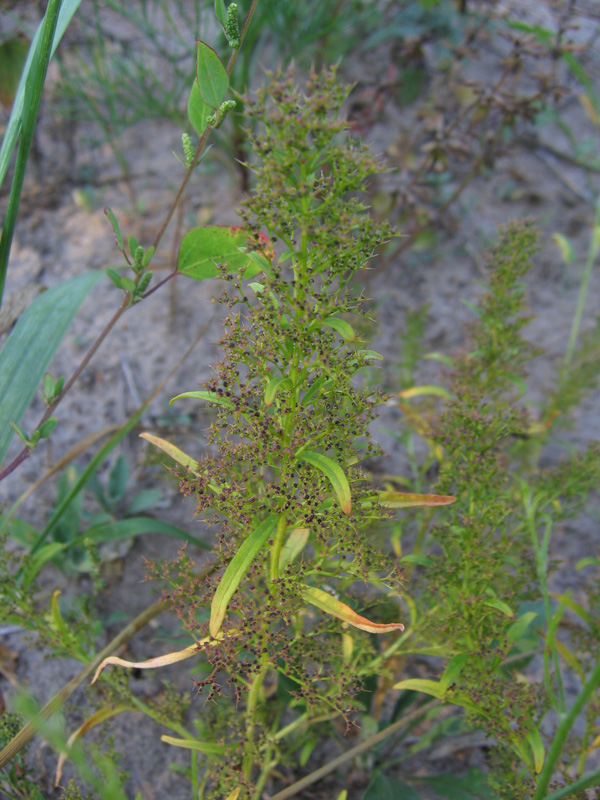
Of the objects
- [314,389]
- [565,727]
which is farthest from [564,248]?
[565,727]

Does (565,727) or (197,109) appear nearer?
(565,727)

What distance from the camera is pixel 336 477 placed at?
3.43ft

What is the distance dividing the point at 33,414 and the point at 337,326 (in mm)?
2025

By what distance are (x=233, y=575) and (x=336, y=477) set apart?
0.26 metres

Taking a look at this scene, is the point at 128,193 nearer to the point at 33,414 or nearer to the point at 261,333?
the point at 33,414

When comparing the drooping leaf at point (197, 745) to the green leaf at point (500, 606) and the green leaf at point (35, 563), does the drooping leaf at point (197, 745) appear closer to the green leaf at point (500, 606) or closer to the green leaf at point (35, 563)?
the green leaf at point (35, 563)

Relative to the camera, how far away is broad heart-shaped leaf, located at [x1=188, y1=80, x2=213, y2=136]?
1.31 m

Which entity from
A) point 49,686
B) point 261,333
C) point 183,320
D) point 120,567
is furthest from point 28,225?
point 261,333

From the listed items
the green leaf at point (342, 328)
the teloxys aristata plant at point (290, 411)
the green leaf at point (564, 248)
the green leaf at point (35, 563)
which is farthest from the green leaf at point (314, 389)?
the green leaf at point (564, 248)

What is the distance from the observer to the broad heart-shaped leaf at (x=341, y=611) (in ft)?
3.58

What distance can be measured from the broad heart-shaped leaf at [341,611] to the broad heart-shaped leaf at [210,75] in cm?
102

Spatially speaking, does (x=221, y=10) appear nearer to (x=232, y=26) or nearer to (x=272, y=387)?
(x=232, y=26)

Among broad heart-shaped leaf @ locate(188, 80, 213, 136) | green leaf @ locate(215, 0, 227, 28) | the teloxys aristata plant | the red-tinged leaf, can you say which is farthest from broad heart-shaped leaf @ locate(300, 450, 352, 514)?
green leaf @ locate(215, 0, 227, 28)

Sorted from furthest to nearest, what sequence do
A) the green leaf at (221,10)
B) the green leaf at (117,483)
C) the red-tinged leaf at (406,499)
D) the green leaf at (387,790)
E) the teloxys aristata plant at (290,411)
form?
the green leaf at (117,483) → the green leaf at (387,790) → the red-tinged leaf at (406,499) → the green leaf at (221,10) → the teloxys aristata plant at (290,411)
